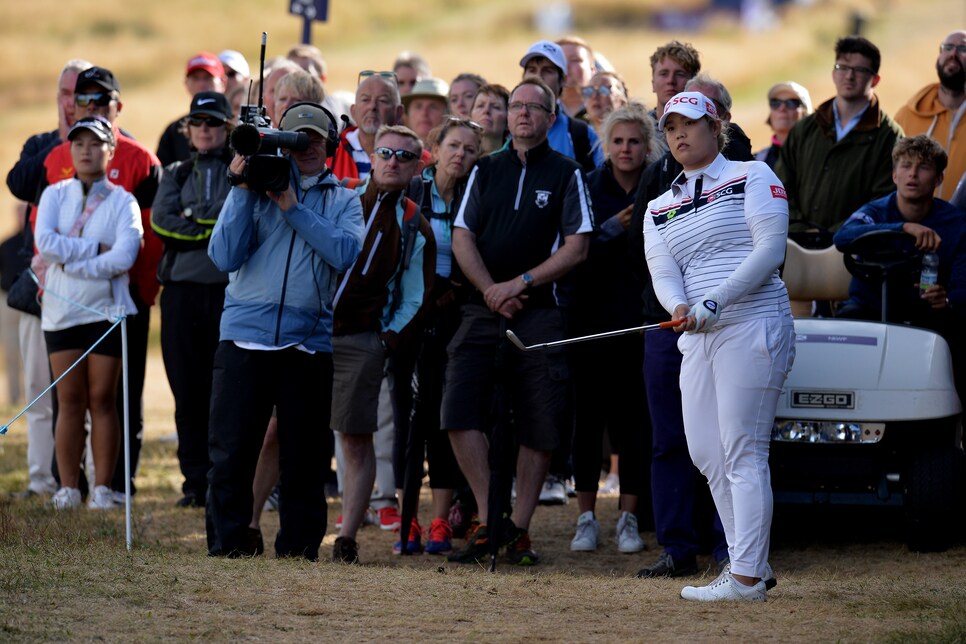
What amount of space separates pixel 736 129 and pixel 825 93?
33.4 metres

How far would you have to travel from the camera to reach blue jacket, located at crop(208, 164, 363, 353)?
7.69 meters

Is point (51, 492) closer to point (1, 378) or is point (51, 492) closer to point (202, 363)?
point (202, 363)

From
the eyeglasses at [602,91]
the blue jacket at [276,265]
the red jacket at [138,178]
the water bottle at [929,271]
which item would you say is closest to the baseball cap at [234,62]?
the red jacket at [138,178]

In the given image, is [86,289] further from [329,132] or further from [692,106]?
[692,106]

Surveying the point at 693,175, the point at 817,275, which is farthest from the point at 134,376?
the point at 693,175

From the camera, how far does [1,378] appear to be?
2758 centimetres

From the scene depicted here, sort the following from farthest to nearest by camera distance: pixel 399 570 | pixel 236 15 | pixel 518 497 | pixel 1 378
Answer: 1. pixel 236 15
2. pixel 1 378
3. pixel 518 497
4. pixel 399 570

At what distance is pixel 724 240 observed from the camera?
6.97 meters

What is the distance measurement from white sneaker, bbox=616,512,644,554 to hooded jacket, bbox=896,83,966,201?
9.89 feet

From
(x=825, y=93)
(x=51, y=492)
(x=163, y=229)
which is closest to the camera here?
(x=163, y=229)

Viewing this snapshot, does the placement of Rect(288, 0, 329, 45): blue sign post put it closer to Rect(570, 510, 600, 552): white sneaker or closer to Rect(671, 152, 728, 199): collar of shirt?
Rect(570, 510, 600, 552): white sneaker

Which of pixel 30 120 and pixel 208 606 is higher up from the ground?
pixel 30 120

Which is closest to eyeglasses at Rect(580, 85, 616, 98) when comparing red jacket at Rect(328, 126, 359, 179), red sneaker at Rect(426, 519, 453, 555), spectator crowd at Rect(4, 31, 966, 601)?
spectator crowd at Rect(4, 31, 966, 601)

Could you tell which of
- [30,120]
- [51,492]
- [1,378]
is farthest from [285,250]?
[30,120]
